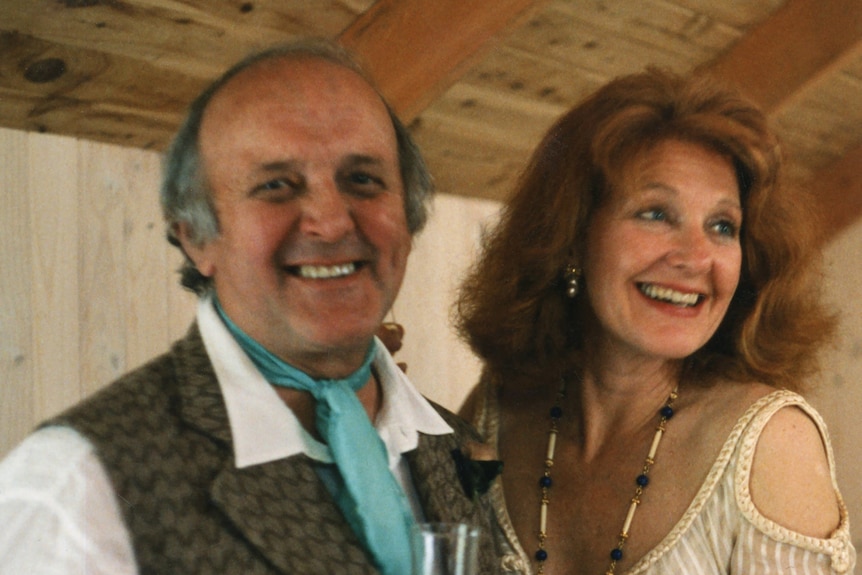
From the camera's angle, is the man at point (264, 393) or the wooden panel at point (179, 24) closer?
the man at point (264, 393)

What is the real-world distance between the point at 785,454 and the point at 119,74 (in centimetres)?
163

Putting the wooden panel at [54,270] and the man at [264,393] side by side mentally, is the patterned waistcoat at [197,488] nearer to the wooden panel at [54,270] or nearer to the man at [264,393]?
the man at [264,393]

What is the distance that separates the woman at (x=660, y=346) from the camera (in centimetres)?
189

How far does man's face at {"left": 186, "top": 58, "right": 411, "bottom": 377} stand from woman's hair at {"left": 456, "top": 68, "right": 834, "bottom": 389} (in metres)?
0.62

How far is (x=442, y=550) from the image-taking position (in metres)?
1.14

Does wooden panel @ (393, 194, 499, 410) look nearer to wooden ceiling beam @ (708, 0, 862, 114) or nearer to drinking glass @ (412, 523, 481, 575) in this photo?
wooden ceiling beam @ (708, 0, 862, 114)

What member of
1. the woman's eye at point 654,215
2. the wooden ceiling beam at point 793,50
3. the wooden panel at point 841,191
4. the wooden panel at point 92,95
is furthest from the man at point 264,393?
the wooden panel at point 841,191

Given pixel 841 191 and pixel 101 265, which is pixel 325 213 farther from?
pixel 841 191

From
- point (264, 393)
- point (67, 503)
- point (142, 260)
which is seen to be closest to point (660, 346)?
point (264, 393)

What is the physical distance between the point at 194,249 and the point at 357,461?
403mm

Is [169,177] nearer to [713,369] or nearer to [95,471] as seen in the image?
[95,471]

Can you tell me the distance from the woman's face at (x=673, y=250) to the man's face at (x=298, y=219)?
0.59 m

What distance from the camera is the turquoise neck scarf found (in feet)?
4.85

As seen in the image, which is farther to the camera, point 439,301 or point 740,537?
point 439,301
